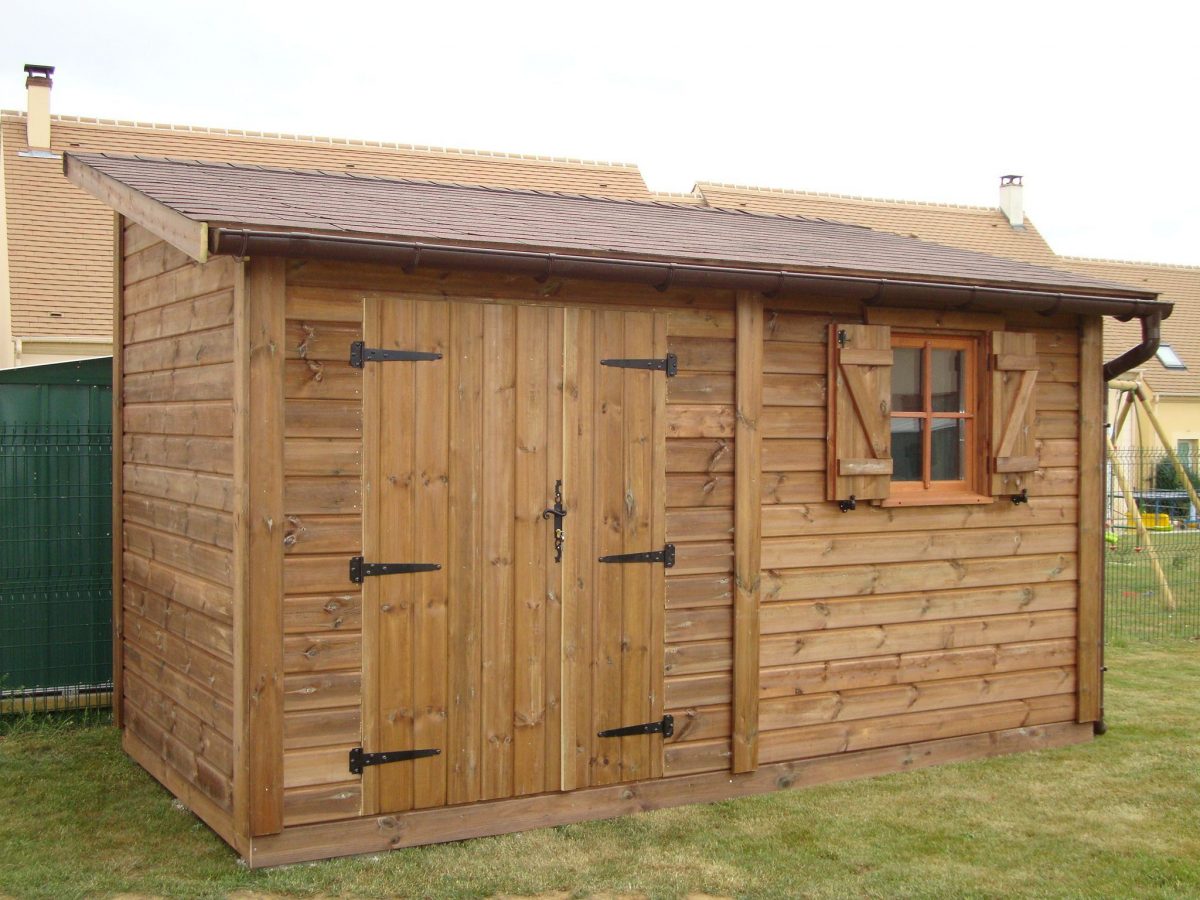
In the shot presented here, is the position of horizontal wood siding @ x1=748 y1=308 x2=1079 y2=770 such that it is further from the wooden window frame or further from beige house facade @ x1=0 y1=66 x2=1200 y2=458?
beige house facade @ x1=0 y1=66 x2=1200 y2=458

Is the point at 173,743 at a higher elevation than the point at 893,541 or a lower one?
lower

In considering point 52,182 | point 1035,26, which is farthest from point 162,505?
point 1035,26

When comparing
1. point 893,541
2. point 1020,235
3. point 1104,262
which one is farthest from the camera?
point 1104,262

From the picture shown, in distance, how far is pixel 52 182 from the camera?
57.9 ft

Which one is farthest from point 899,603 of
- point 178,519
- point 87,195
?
point 87,195

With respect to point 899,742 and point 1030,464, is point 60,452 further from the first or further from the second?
point 1030,464

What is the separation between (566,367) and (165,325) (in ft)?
7.18

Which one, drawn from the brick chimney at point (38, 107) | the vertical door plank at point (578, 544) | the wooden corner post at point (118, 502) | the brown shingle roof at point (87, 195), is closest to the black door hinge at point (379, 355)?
the vertical door plank at point (578, 544)

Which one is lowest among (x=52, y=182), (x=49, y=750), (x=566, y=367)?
(x=49, y=750)

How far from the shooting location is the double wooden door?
5527 mm

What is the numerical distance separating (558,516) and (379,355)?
116 cm

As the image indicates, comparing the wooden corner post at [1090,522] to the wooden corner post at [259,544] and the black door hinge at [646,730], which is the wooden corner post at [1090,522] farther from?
the wooden corner post at [259,544]

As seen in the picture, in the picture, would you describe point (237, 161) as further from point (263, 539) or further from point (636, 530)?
point (263, 539)

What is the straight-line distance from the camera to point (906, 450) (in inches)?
273
